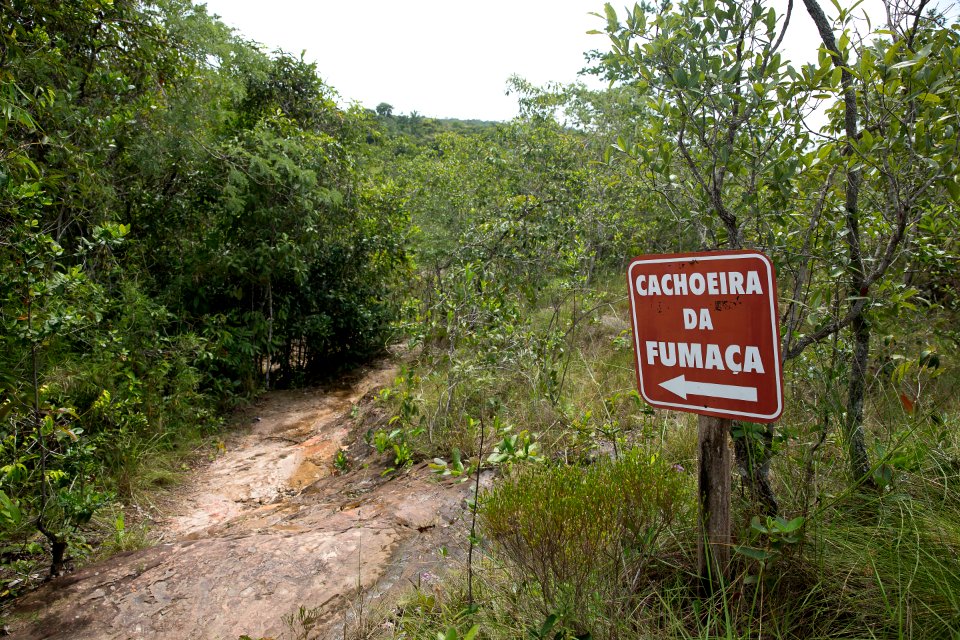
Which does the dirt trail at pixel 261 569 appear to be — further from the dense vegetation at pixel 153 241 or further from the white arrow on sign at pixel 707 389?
the white arrow on sign at pixel 707 389

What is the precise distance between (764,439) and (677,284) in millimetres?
993

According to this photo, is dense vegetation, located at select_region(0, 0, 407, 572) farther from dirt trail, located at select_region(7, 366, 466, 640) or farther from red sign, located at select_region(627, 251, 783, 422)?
red sign, located at select_region(627, 251, 783, 422)

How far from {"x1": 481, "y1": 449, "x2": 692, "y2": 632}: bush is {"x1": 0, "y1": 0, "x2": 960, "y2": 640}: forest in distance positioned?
0.04 ft

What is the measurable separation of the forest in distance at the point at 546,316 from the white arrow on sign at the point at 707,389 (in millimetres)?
315

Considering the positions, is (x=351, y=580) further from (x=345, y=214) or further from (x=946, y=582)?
(x=345, y=214)

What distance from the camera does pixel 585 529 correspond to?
1914 mm

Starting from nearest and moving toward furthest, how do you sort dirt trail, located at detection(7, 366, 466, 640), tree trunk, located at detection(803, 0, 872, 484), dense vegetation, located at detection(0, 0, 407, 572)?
tree trunk, located at detection(803, 0, 872, 484)
dirt trail, located at detection(7, 366, 466, 640)
dense vegetation, located at detection(0, 0, 407, 572)

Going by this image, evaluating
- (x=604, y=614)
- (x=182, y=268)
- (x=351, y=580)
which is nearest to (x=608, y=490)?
(x=604, y=614)

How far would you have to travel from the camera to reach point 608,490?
197 cm

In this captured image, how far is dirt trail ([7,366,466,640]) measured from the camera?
2572 mm

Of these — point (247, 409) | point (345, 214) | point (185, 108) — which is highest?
point (185, 108)

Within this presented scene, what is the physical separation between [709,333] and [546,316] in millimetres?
5554

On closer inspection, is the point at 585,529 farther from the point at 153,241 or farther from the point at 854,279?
the point at 153,241

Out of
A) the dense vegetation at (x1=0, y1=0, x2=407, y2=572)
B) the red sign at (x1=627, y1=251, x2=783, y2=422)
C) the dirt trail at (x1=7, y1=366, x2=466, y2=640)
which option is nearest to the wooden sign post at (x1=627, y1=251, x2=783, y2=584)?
the red sign at (x1=627, y1=251, x2=783, y2=422)
